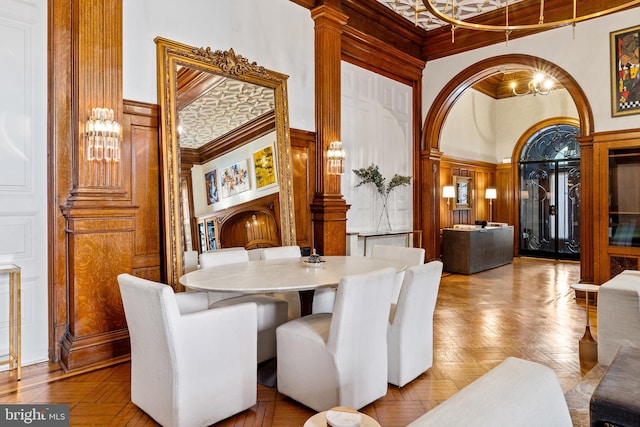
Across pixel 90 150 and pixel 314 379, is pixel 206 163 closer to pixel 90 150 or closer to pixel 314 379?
pixel 90 150

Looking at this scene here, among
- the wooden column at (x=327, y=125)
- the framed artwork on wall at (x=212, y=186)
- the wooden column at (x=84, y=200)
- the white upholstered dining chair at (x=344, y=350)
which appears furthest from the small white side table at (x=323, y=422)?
the wooden column at (x=327, y=125)

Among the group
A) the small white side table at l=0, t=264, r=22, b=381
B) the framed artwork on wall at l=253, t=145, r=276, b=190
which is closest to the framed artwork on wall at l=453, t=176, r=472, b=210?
the framed artwork on wall at l=253, t=145, r=276, b=190

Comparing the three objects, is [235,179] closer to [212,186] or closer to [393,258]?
[212,186]

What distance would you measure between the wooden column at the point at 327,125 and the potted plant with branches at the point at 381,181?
810 mm

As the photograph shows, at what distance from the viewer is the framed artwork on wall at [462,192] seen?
Answer: 8805 millimetres

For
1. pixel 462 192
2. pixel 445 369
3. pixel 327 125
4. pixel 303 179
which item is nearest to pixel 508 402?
pixel 445 369

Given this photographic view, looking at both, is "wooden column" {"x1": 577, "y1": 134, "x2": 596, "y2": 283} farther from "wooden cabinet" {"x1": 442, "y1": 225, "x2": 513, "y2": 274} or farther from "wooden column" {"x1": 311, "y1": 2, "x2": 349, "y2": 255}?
"wooden column" {"x1": 311, "y1": 2, "x2": 349, "y2": 255}

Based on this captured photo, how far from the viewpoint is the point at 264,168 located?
14.8 ft

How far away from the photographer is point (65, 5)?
3281 mm

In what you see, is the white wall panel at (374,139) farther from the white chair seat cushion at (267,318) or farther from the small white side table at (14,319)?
the small white side table at (14,319)

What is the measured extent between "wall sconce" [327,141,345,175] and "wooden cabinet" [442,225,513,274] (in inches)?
132

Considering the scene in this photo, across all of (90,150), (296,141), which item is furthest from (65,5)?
(296,141)

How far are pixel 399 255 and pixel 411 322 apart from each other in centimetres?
120

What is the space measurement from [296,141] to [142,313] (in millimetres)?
3145
